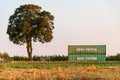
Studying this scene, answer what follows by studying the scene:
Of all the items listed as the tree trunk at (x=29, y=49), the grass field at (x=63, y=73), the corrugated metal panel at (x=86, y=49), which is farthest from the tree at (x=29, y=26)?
the grass field at (x=63, y=73)

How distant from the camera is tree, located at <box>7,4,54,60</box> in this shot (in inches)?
3430

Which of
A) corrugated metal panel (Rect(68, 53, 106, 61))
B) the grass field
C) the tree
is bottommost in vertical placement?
the grass field

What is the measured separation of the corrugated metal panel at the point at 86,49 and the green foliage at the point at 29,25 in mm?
10131

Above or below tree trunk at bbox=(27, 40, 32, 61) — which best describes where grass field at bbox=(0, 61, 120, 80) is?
below

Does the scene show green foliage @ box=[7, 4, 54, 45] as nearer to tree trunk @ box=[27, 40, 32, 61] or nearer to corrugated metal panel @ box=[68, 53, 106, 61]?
tree trunk @ box=[27, 40, 32, 61]

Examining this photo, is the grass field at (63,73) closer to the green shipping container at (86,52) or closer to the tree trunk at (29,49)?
the green shipping container at (86,52)

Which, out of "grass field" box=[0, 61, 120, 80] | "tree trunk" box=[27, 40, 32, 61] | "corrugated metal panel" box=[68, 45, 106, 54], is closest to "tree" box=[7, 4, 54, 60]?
"tree trunk" box=[27, 40, 32, 61]

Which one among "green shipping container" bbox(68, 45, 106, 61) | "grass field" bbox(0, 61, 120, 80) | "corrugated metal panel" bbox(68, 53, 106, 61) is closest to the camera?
"grass field" bbox(0, 61, 120, 80)

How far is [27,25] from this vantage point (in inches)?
3423

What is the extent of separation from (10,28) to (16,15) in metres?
2.67

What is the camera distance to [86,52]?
7738cm

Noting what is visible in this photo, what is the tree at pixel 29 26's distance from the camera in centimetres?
8712

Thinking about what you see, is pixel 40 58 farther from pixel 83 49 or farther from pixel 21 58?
pixel 83 49

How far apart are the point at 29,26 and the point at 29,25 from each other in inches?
7.6
